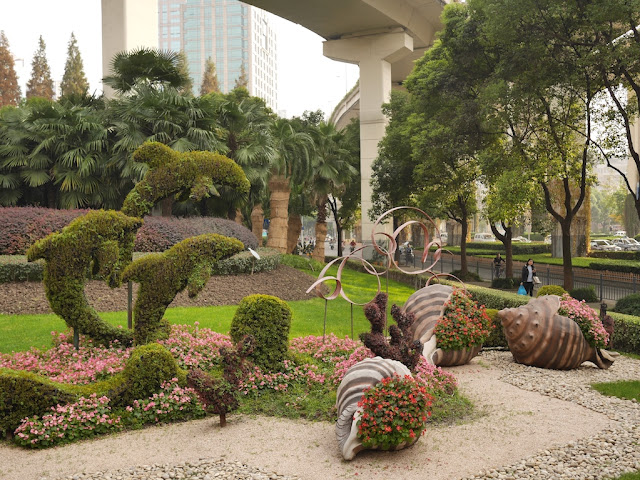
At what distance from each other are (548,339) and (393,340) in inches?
147

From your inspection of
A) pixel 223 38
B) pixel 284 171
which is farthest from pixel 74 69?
pixel 223 38

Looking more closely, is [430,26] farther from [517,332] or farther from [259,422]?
[259,422]

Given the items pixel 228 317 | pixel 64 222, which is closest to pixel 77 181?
pixel 64 222

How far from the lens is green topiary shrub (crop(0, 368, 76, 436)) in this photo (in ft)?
23.9

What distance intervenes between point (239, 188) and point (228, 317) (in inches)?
186

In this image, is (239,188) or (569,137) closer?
(239,188)

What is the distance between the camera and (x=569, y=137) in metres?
19.4

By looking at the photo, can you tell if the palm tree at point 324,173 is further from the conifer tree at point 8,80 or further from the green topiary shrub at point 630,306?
the conifer tree at point 8,80

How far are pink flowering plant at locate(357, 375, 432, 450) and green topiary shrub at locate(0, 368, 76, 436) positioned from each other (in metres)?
3.86

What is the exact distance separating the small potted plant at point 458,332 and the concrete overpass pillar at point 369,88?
77.3 feet

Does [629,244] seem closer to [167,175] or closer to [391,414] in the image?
[167,175]

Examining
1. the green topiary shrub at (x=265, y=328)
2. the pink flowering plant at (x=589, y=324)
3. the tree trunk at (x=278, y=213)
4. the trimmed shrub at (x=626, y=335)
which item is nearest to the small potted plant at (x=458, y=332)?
the pink flowering plant at (x=589, y=324)

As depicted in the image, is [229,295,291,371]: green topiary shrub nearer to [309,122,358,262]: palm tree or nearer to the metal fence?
the metal fence

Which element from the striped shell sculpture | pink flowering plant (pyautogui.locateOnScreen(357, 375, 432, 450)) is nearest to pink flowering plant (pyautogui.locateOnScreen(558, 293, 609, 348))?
the striped shell sculpture
